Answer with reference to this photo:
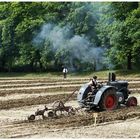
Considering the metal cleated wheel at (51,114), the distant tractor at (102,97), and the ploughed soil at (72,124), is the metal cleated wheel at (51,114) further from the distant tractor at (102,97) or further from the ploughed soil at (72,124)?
the distant tractor at (102,97)

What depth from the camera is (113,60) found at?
35.8 m

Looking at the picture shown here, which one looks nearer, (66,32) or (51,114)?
(51,114)

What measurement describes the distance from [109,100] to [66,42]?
2602cm

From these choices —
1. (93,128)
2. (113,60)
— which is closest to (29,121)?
(93,128)

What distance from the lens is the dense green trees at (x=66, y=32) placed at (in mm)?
38656

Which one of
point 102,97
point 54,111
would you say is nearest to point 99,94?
point 102,97

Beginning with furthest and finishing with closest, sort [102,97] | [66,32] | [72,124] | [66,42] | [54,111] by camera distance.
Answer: [66,32] < [66,42] < [102,97] < [54,111] < [72,124]

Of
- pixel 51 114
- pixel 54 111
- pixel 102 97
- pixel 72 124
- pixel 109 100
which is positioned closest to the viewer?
pixel 72 124

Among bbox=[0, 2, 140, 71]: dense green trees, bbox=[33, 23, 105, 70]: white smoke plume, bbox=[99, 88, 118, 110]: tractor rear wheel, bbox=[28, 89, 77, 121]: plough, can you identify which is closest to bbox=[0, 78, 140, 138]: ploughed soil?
bbox=[28, 89, 77, 121]: plough

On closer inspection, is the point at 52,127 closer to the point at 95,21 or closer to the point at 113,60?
the point at 113,60

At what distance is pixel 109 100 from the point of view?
15.5m

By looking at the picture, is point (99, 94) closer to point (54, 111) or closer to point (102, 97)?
point (102, 97)

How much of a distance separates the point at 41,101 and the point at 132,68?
77.4 ft

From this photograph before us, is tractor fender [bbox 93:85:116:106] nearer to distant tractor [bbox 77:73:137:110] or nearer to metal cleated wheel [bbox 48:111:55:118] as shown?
distant tractor [bbox 77:73:137:110]
